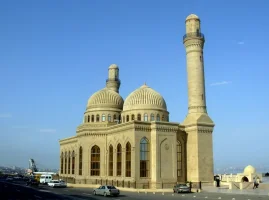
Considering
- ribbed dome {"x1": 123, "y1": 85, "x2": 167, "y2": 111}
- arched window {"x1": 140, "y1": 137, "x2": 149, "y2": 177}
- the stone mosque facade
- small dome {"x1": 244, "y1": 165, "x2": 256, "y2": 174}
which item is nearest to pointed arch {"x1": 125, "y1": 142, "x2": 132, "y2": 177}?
the stone mosque facade

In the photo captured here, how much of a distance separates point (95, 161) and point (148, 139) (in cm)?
1136

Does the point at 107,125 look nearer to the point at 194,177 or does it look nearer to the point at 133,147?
the point at 133,147

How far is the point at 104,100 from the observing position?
201 feet

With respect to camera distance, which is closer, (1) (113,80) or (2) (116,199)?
(2) (116,199)

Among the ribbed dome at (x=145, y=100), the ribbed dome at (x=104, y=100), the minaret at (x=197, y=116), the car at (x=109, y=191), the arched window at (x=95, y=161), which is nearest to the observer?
the car at (x=109, y=191)

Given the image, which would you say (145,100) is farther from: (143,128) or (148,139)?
(148,139)

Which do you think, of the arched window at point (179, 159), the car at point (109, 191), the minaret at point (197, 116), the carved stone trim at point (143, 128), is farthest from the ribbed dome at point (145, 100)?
the car at point (109, 191)

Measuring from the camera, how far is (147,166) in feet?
160

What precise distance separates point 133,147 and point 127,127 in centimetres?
318

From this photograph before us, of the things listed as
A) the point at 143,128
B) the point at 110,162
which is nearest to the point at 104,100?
the point at 110,162

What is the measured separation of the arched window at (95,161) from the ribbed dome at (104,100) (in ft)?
27.0

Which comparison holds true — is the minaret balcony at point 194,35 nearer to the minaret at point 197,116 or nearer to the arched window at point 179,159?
the minaret at point 197,116

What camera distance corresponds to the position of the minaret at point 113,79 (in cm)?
7169

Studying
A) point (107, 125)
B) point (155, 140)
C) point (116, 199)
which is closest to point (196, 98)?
point (155, 140)
